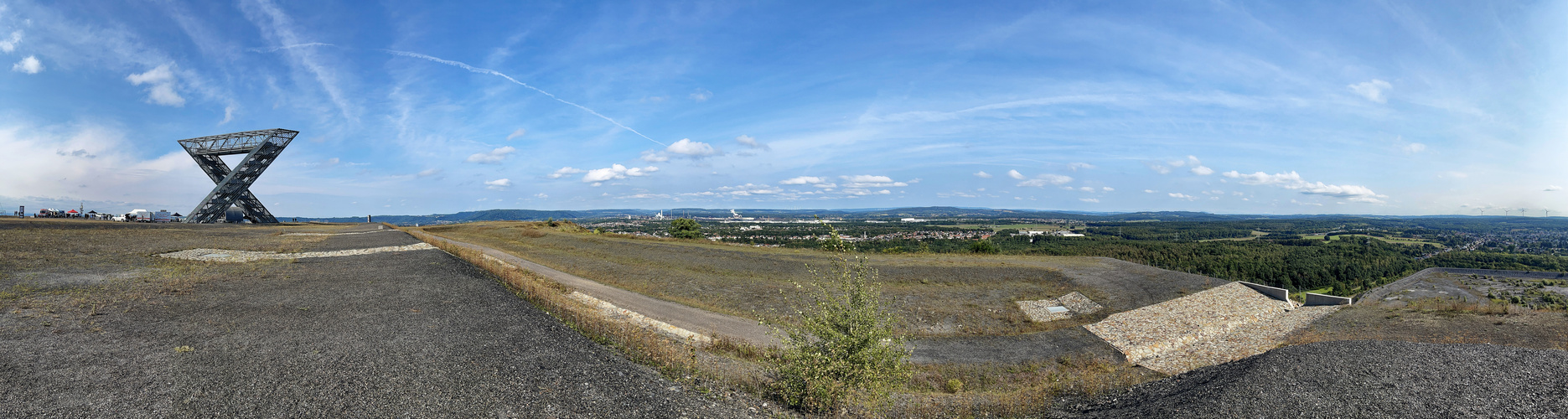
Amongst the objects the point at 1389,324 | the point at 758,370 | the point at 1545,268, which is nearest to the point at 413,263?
the point at 758,370

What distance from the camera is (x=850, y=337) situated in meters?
7.03

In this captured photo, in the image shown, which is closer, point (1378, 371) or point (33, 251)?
point (1378, 371)

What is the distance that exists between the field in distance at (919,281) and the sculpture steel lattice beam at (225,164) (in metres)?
29.7

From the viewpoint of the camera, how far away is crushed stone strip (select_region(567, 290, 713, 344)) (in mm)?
12805

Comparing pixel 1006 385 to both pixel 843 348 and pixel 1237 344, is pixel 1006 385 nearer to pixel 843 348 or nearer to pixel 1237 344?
pixel 843 348

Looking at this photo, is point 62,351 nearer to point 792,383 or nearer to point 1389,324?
point 792,383

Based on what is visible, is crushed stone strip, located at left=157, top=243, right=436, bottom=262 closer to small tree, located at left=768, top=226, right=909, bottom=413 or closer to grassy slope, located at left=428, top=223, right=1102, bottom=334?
grassy slope, located at left=428, top=223, right=1102, bottom=334

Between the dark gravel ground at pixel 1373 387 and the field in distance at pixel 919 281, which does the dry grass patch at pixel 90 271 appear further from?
the dark gravel ground at pixel 1373 387

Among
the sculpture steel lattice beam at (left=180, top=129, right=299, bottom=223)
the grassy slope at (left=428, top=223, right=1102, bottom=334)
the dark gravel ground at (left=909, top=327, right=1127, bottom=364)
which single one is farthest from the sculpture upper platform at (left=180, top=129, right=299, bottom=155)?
the dark gravel ground at (left=909, top=327, right=1127, bottom=364)

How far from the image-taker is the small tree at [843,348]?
7.02 m

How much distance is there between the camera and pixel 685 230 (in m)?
49.6

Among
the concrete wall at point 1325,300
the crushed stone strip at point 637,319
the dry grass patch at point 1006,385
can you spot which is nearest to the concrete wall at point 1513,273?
the concrete wall at point 1325,300

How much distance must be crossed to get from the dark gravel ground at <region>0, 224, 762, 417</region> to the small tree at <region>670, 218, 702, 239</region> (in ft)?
123

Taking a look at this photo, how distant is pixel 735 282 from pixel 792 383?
44.7 feet
